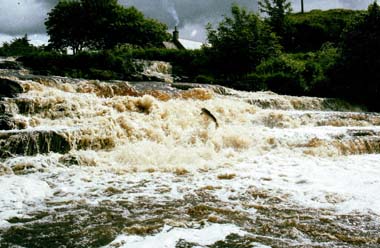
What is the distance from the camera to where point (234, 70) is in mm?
23047

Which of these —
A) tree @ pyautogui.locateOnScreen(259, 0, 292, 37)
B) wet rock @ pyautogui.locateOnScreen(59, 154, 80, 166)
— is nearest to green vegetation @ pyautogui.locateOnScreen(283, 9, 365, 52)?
tree @ pyautogui.locateOnScreen(259, 0, 292, 37)

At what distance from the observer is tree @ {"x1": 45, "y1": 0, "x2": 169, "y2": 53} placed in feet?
121

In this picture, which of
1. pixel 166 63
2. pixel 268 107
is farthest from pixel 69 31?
pixel 268 107

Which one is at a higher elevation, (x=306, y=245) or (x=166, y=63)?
(x=166, y=63)

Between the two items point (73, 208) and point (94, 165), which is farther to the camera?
point (94, 165)

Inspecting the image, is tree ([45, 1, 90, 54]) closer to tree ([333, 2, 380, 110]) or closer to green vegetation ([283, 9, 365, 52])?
green vegetation ([283, 9, 365, 52])

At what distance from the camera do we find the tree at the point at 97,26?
121 feet

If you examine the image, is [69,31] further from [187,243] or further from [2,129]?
[187,243]

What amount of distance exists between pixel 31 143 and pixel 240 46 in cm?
1699

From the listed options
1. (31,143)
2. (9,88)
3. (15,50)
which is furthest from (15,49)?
(31,143)

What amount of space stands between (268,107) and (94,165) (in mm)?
7642

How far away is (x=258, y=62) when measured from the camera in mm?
22781

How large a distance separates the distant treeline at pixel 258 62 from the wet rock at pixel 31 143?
37.1 feet

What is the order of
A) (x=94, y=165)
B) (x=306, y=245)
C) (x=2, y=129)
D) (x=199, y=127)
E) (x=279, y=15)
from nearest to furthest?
(x=306, y=245)
(x=94, y=165)
(x=2, y=129)
(x=199, y=127)
(x=279, y=15)
